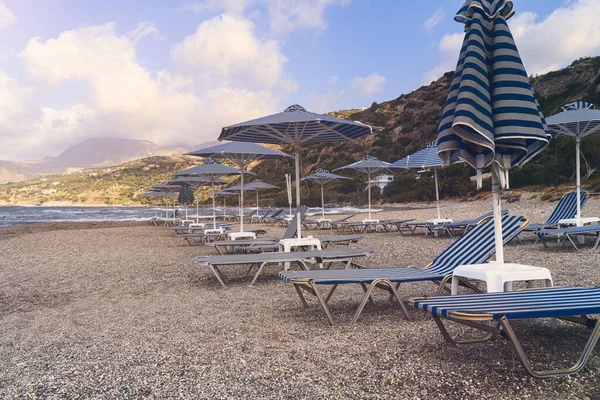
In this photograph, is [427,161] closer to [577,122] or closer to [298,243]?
[577,122]

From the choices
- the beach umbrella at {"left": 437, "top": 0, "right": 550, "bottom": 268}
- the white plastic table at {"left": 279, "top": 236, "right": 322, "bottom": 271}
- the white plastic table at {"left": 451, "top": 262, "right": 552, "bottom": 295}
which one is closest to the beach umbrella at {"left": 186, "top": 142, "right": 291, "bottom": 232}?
the white plastic table at {"left": 279, "top": 236, "right": 322, "bottom": 271}

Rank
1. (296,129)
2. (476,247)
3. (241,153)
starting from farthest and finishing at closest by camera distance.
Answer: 1. (241,153)
2. (296,129)
3. (476,247)

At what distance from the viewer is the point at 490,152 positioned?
3.38 m

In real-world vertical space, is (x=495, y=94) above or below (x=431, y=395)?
above

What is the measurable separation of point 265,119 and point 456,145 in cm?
328

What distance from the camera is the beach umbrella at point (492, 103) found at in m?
3.11

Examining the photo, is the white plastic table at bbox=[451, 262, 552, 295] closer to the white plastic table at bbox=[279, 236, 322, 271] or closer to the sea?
the white plastic table at bbox=[279, 236, 322, 271]

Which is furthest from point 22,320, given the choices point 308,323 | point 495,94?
point 495,94

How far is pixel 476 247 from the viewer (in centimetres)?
445

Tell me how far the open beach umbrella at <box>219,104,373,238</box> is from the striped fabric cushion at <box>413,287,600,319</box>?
11.8 feet

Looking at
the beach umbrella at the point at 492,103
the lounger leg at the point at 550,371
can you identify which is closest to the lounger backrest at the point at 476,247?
the beach umbrella at the point at 492,103

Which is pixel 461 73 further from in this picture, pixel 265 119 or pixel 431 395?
pixel 265 119

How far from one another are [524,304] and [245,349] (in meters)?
1.78

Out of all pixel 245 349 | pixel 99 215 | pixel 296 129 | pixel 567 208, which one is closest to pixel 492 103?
pixel 245 349
